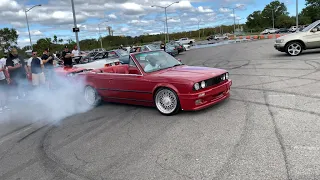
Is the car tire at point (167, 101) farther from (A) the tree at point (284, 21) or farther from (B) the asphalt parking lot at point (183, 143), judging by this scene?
(A) the tree at point (284, 21)

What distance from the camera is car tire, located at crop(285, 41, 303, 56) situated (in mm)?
13719

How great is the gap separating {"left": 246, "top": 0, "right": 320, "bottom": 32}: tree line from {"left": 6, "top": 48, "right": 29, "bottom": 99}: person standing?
338 feet

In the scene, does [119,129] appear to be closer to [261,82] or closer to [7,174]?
[7,174]

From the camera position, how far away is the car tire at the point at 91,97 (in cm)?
768

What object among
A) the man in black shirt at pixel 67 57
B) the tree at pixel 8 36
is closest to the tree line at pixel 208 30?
the tree at pixel 8 36

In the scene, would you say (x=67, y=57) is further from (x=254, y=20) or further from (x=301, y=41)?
(x=254, y=20)

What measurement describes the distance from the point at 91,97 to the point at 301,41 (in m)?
10.5

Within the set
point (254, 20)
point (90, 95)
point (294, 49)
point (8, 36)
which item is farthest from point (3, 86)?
point (254, 20)

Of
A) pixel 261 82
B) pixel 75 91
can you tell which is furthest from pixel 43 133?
pixel 261 82

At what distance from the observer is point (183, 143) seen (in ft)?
14.5

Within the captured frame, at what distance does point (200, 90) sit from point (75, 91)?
4246mm

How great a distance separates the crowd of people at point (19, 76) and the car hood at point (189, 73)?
5.18m

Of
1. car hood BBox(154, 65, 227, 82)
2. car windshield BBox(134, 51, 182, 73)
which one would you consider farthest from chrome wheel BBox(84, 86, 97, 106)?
car hood BBox(154, 65, 227, 82)

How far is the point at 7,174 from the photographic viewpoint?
13.3ft
